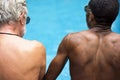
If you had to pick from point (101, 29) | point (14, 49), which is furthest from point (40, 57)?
point (101, 29)

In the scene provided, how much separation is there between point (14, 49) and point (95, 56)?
70cm

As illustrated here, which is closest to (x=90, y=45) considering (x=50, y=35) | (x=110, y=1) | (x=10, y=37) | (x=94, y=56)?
(x=94, y=56)

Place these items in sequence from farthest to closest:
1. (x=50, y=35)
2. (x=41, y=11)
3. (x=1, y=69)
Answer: (x=41, y=11), (x=50, y=35), (x=1, y=69)

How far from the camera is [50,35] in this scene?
7871 mm

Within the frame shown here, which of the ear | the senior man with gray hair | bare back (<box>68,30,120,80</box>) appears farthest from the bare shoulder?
bare back (<box>68,30,120,80</box>)

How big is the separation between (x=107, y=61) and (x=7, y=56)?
0.86 meters

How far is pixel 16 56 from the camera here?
10.5 ft

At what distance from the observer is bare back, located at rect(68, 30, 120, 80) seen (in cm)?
322

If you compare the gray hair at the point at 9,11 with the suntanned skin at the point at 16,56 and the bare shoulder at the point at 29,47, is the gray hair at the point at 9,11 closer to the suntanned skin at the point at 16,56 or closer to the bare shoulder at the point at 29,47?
the suntanned skin at the point at 16,56

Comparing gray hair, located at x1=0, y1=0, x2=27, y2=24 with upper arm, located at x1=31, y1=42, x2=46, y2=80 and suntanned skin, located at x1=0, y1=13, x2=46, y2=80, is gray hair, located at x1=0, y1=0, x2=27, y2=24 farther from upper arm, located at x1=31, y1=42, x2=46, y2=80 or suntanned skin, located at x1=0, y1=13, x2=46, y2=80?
upper arm, located at x1=31, y1=42, x2=46, y2=80

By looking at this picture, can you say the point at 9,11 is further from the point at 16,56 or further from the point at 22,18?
the point at 16,56

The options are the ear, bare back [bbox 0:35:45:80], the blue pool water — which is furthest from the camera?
the blue pool water

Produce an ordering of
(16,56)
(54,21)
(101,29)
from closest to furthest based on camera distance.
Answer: (16,56) < (101,29) < (54,21)

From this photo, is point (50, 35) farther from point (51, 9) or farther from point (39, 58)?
point (39, 58)
